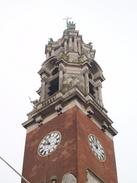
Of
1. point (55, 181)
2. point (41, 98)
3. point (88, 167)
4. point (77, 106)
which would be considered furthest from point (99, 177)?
point (41, 98)

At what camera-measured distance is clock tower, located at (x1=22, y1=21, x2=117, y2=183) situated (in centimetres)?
A: 3322

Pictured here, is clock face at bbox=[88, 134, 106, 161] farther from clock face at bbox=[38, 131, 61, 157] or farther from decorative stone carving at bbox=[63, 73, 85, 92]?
decorative stone carving at bbox=[63, 73, 85, 92]

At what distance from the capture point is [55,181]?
32.1m

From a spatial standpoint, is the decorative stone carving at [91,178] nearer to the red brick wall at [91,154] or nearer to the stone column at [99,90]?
the red brick wall at [91,154]

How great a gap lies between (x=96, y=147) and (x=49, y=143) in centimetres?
355

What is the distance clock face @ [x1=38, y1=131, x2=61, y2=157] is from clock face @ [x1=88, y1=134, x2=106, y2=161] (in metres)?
2.41

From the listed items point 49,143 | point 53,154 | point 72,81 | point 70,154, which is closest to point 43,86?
point 72,81

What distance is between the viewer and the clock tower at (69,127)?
33219 mm

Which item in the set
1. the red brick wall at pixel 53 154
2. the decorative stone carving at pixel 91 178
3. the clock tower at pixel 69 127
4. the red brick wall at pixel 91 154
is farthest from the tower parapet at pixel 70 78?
the decorative stone carving at pixel 91 178

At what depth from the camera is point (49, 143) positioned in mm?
35844

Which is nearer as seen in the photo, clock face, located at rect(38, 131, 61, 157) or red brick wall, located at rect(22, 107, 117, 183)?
red brick wall, located at rect(22, 107, 117, 183)

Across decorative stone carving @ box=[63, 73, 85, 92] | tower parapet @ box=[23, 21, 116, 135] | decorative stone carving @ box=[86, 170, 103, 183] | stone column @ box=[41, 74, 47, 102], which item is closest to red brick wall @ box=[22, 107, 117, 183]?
decorative stone carving @ box=[86, 170, 103, 183]

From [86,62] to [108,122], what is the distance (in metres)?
6.21

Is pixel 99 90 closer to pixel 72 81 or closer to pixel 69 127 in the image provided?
pixel 72 81
